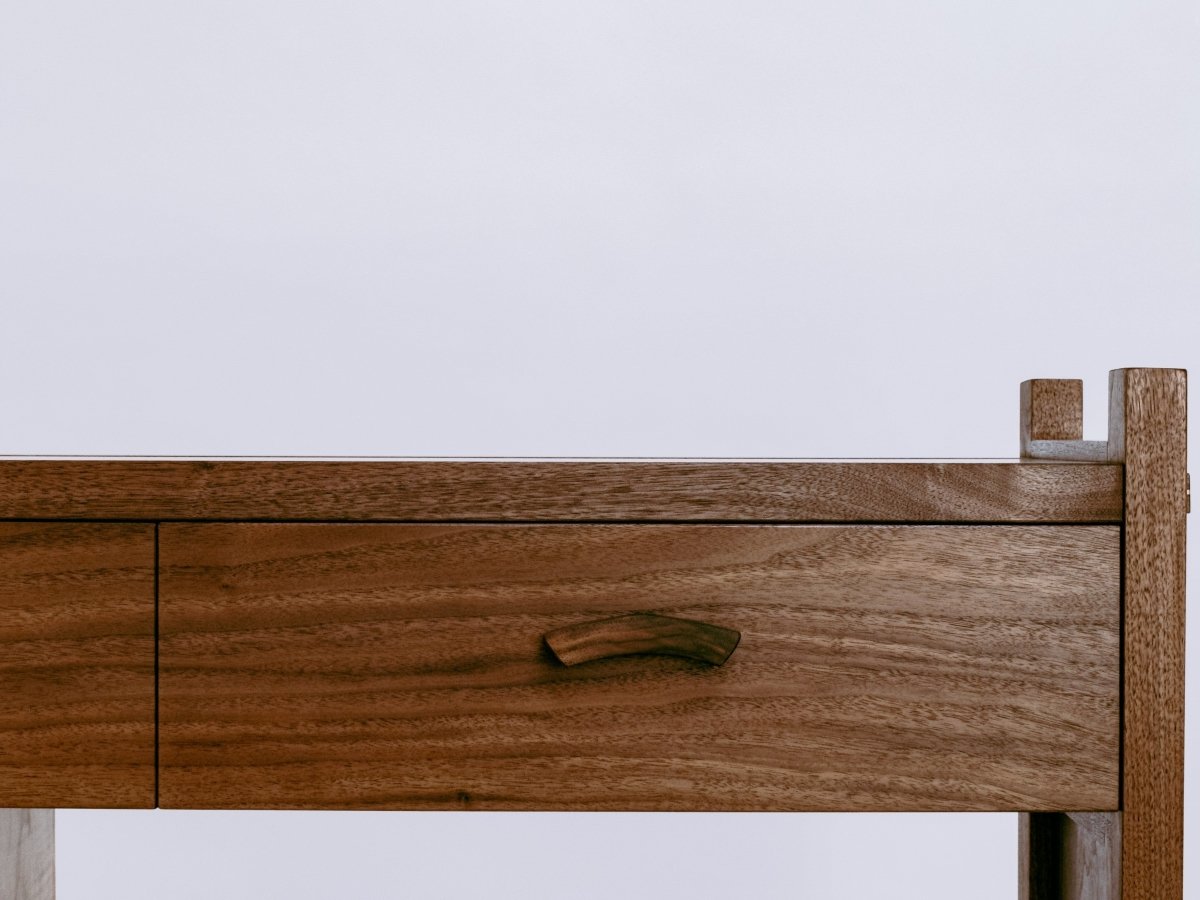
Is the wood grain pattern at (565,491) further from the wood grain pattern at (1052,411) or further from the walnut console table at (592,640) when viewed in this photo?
the wood grain pattern at (1052,411)

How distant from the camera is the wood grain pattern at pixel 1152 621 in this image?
81 centimetres

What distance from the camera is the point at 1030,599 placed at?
0.83 meters

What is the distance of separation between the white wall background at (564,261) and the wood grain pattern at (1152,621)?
2.75ft

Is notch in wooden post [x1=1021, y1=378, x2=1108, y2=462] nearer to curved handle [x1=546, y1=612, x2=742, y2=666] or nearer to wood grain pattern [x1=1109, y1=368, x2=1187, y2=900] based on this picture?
wood grain pattern [x1=1109, y1=368, x2=1187, y2=900]

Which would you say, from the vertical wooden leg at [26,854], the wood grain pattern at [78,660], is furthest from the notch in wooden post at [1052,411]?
the vertical wooden leg at [26,854]

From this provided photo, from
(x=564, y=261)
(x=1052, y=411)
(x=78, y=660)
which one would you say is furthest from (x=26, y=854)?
(x=1052, y=411)

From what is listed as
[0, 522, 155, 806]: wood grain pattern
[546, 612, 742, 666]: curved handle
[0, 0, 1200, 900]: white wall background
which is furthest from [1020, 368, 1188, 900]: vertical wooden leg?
[0, 0, 1200, 900]: white wall background

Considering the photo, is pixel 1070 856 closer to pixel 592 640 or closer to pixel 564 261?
pixel 592 640

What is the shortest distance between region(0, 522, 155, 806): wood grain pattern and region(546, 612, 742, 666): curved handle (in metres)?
0.27

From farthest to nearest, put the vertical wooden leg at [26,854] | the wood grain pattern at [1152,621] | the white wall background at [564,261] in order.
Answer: the white wall background at [564,261] → the vertical wooden leg at [26,854] → the wood grain pattern at [1152,621]

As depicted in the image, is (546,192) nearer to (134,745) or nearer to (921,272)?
(921,272)

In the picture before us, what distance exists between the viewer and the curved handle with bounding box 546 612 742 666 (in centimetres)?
83

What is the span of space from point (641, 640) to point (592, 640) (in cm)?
3

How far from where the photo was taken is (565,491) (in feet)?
2.71
